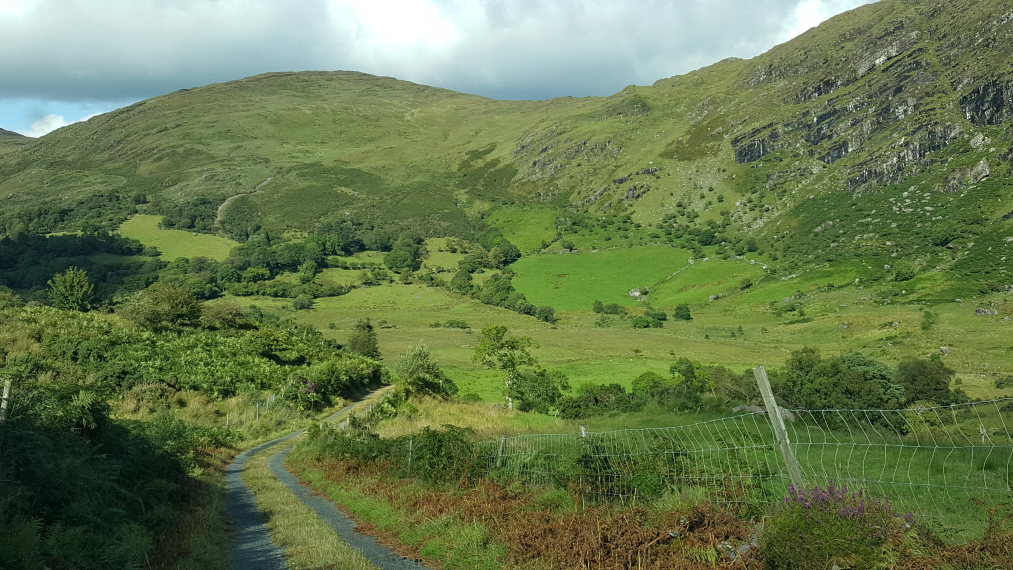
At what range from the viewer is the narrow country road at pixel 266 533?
33.6ft

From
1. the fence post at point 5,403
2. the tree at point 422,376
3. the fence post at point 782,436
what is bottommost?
the tree at point 422,376

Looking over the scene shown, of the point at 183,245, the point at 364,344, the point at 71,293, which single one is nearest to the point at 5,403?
the point at 71,293

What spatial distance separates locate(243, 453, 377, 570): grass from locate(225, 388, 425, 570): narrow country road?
178 millimetres

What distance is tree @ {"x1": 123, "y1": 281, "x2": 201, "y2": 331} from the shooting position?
45.8 m

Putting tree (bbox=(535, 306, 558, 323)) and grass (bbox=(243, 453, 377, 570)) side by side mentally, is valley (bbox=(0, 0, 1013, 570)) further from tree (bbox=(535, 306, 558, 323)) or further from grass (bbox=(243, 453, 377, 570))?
tree (bbox=(535, 306, 558, 323))

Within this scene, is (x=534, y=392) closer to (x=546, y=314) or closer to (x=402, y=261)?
(x=546, y=314)

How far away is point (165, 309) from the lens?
158 ft

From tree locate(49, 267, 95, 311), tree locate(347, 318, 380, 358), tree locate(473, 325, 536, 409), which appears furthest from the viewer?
tree locate(347, 318, 380, 358)

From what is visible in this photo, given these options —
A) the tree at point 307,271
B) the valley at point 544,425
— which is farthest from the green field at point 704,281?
the tree at point 307,271

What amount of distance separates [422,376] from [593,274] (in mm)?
135443

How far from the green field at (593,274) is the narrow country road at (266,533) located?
13815 centimetres

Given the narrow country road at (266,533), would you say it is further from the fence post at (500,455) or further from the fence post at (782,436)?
the fence post at (782,436)

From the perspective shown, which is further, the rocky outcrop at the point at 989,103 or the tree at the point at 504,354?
the rocky outcrop at the point at 989,103

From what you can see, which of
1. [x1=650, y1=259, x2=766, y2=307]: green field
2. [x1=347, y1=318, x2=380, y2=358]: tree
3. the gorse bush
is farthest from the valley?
[x1=650, y1=259, x2=766, y2=307]: green field
